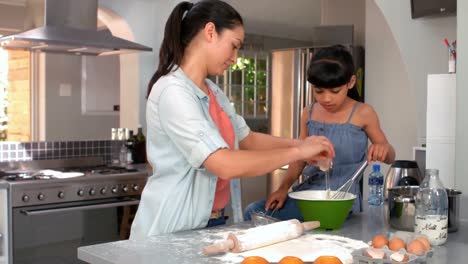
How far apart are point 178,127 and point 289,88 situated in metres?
3.77

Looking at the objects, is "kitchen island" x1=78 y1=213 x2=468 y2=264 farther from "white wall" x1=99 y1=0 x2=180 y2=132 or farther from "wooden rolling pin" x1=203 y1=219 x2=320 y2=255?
"white wall" x1=99 y1=0 x2=180 y2=132

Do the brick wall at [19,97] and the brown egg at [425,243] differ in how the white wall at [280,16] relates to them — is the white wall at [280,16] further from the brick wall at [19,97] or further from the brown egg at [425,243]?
the brown egg at [425,243]

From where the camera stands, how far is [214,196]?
66.1 inches

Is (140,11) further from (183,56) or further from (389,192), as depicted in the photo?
(389,192)

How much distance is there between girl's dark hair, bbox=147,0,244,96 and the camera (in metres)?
1.60

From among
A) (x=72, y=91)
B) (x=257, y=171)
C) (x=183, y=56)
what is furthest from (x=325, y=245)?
(x=72, y=91)

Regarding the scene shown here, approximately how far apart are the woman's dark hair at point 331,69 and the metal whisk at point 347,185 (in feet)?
1.07

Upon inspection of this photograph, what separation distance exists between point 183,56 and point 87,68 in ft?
15.6

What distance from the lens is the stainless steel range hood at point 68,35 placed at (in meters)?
3.10

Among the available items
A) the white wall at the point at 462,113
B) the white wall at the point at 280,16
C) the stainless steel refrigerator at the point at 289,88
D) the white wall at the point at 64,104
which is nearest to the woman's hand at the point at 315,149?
the white wall at the point at 462,113

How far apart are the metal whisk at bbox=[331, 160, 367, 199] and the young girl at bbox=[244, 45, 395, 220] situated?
6 cm

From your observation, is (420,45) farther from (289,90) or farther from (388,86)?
(289,90)

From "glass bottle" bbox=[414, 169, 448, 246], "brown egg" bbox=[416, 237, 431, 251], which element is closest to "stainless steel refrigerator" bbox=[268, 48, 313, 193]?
"glass bottle" bbox=[414, 169, 448, 246]

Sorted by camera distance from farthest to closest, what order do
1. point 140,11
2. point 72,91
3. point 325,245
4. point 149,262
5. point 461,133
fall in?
Answer: point 72,91 → point 140,11 → point 461,133 → point 325,245 → point 149,262
